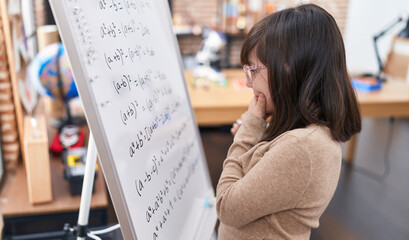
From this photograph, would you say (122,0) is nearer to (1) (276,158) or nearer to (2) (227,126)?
(1) (276,158)

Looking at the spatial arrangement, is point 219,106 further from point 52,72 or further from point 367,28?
point 367,28

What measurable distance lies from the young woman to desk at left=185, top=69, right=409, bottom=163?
142 cm

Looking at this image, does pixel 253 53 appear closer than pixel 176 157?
Yes

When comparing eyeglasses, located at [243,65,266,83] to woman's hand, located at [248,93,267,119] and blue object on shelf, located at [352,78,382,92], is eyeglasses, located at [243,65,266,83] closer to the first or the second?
woman's hand, located at [248,93,267,119]

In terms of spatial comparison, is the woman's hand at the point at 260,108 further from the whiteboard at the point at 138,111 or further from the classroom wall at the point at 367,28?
the classroom wall at the point at 367,28

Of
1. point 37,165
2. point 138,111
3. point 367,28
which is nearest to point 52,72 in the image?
point 37,165

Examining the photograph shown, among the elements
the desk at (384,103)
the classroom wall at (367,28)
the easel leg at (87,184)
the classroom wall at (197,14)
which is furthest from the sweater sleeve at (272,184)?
the classroom wall at (367,28)

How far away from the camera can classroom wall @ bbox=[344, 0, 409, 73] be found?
5.50 meters

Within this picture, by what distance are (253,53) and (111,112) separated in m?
0.36

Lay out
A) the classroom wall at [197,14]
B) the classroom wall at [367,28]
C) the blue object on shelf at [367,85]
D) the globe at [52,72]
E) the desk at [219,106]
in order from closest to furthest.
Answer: the globe at [52,72]
the desk at [219,106]
the blue object on shelf at [367,85]
the classroom wall at [197,14]
the classroom wall at [367,28]

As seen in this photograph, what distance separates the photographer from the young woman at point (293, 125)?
82cm

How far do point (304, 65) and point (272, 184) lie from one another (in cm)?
28

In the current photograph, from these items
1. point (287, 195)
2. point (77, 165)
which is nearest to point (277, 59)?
point (287, 195)

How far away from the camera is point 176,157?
3.74 ft
